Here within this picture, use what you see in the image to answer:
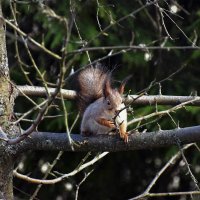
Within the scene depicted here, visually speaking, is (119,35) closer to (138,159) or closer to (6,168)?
(138,159)

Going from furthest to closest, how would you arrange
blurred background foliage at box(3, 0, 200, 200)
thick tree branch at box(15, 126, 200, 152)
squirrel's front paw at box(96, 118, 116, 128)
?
blurred background foliage at box(3, 0, 200, 200) < squirrel's front paw at box(96, 118, 116, 128) < thick tree branch at box(15, 126, 200, 152)

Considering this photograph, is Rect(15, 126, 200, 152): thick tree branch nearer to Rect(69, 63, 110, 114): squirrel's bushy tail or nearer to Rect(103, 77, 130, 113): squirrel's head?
Rect(103, 77, 130, 113): squirrel's head

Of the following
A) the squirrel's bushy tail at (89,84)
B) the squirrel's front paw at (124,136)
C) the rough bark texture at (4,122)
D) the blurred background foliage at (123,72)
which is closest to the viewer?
the squirrel's front paw at (124,136)

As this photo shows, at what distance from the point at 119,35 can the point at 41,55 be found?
776 millimetres

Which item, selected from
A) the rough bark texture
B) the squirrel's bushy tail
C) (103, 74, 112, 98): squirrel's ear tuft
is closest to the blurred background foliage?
the squirrel's bushy tail

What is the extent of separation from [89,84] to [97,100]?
103 millimetres

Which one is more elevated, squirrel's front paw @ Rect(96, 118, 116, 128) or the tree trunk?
squirrel's front paw @ Rect(96, 118, 116, 128)

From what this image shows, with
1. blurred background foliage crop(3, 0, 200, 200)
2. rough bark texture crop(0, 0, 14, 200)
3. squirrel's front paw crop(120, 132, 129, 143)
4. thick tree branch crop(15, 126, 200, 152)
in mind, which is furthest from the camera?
blurred background foliage crop(3, 0, 200, 200)

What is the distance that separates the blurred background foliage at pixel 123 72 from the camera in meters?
5.06

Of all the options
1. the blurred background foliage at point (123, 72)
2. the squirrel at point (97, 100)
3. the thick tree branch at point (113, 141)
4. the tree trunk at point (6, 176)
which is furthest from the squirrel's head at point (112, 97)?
the blurred background foliage at point (123, 72)

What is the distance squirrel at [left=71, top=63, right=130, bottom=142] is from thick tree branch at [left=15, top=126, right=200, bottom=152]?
486 mm

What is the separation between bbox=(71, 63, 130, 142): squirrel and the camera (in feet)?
11.3

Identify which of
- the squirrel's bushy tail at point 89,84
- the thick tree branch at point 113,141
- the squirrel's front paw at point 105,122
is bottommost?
the thick tree branch at point 113,141

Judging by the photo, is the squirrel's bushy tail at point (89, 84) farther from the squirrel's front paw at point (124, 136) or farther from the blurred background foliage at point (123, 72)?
the blurred background foliage at point (123, 72)
